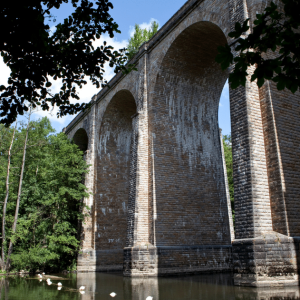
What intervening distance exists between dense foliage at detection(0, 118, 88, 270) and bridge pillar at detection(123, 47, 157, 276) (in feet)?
18.7

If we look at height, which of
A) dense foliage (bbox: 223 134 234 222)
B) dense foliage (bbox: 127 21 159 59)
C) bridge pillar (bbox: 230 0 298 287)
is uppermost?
dense foliage (bbox: 127 21 159 59)

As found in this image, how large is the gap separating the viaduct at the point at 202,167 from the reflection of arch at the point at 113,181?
0.19 metres

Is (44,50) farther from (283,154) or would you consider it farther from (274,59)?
(283,154)

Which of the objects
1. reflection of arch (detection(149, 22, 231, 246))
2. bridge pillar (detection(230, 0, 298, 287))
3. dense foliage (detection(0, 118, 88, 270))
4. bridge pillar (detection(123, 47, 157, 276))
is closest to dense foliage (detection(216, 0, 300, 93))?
bridge pillar (detection(230, 0, 298, 287))

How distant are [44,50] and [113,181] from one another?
17.1 m

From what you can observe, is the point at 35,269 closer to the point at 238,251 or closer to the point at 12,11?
the point at 238,251

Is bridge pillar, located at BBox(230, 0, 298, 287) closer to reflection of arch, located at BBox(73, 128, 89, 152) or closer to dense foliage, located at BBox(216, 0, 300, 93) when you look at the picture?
dense foliage, located at BBox(216, 0, 300, 93)

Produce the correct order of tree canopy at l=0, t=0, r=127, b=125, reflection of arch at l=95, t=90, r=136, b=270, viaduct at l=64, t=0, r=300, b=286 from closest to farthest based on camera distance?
tree canopy at l=0, t=0, r=127, b=125 < viaduct at l=64, t=0, r=300, b=286 < reflection of arch at l=95, t=90, r=136, b=270

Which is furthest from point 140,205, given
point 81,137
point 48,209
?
point 81,137

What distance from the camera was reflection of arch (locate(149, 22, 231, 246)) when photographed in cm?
1412

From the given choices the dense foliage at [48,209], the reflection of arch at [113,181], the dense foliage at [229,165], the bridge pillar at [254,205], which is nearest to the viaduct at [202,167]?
the bridge pillar at [254,205]

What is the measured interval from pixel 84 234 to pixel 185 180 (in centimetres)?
834

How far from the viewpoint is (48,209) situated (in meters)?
19.9

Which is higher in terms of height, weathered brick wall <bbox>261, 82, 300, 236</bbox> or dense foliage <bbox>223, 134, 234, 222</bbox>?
dense foliage <bbox>223, 134, 234, 222</bbox>
